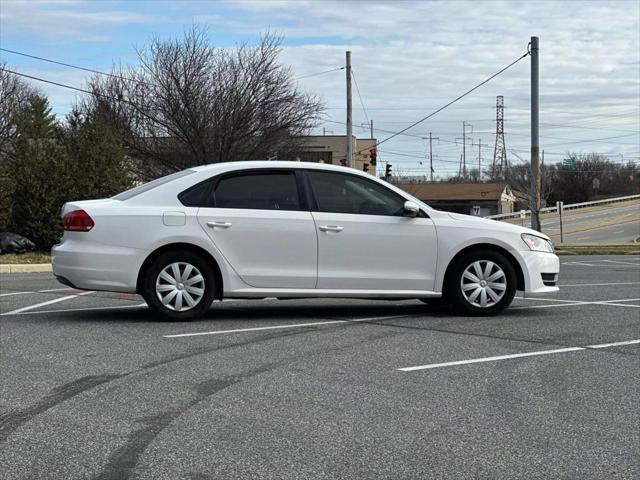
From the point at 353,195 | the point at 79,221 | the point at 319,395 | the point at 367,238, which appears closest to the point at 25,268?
the point at 79,221

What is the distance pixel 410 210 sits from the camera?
28.3ft

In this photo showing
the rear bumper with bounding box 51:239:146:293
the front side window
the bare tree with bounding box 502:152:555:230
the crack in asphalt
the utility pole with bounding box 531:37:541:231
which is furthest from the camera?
the bare tree with bounding box 502:152:555:230

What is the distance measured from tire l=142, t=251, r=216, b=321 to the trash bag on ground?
11.7 m

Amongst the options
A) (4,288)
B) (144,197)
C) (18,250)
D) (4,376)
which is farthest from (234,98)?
(4,376)

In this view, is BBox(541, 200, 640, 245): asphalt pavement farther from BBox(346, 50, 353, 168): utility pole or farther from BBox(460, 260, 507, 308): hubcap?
BBox(460, 260, 507, 308): hubcap

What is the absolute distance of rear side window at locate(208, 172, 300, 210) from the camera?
27.9ft

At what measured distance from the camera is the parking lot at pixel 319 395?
13.8 feet

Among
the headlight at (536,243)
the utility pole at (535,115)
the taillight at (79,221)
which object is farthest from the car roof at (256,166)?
the utility pole at (535,115)

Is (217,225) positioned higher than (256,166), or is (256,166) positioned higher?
(256,166)

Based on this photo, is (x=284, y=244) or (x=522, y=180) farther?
(x=522, y=180)

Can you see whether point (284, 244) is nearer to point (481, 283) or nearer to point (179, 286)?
point (179, 286)

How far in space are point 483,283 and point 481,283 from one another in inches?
1.0

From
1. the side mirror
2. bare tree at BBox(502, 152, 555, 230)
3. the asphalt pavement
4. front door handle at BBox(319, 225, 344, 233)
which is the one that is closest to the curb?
front door handle at BBox(319, 225, 344, 233)

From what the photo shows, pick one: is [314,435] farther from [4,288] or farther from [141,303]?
[4,288]
